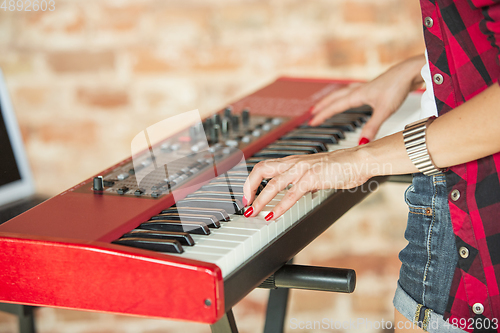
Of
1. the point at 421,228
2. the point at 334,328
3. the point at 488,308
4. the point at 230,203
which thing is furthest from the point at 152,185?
the point at 334,328

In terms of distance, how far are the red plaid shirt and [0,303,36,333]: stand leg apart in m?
0.99

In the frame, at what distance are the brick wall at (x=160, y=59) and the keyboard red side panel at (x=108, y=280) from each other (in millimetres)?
1364

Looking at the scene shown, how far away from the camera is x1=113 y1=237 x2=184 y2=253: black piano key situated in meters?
0.77

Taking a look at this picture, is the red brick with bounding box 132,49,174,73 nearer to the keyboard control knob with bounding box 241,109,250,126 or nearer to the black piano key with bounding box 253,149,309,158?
the keyboard control knob with bounding box 241,109,250,126

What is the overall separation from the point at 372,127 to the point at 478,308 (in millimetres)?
562

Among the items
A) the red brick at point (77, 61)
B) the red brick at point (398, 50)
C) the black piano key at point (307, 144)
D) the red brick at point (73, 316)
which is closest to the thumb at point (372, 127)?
the black piano key at point (307, 144)

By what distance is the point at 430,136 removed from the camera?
80 centimetres

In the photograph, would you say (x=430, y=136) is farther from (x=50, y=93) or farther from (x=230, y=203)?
(x=50, y=93)

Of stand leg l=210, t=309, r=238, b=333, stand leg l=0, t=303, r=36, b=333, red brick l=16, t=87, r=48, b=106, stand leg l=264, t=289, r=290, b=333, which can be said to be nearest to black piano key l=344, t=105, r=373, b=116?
stand leg l=264, t=289, r=290, b=333

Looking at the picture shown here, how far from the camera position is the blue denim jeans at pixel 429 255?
898mm

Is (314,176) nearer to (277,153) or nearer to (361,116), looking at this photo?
(277,153)

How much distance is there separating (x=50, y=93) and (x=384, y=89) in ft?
4.36

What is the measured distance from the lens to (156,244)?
0.77 metres

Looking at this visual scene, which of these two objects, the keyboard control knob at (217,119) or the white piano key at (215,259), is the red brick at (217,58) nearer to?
the keyboard control knob at (217,119)
